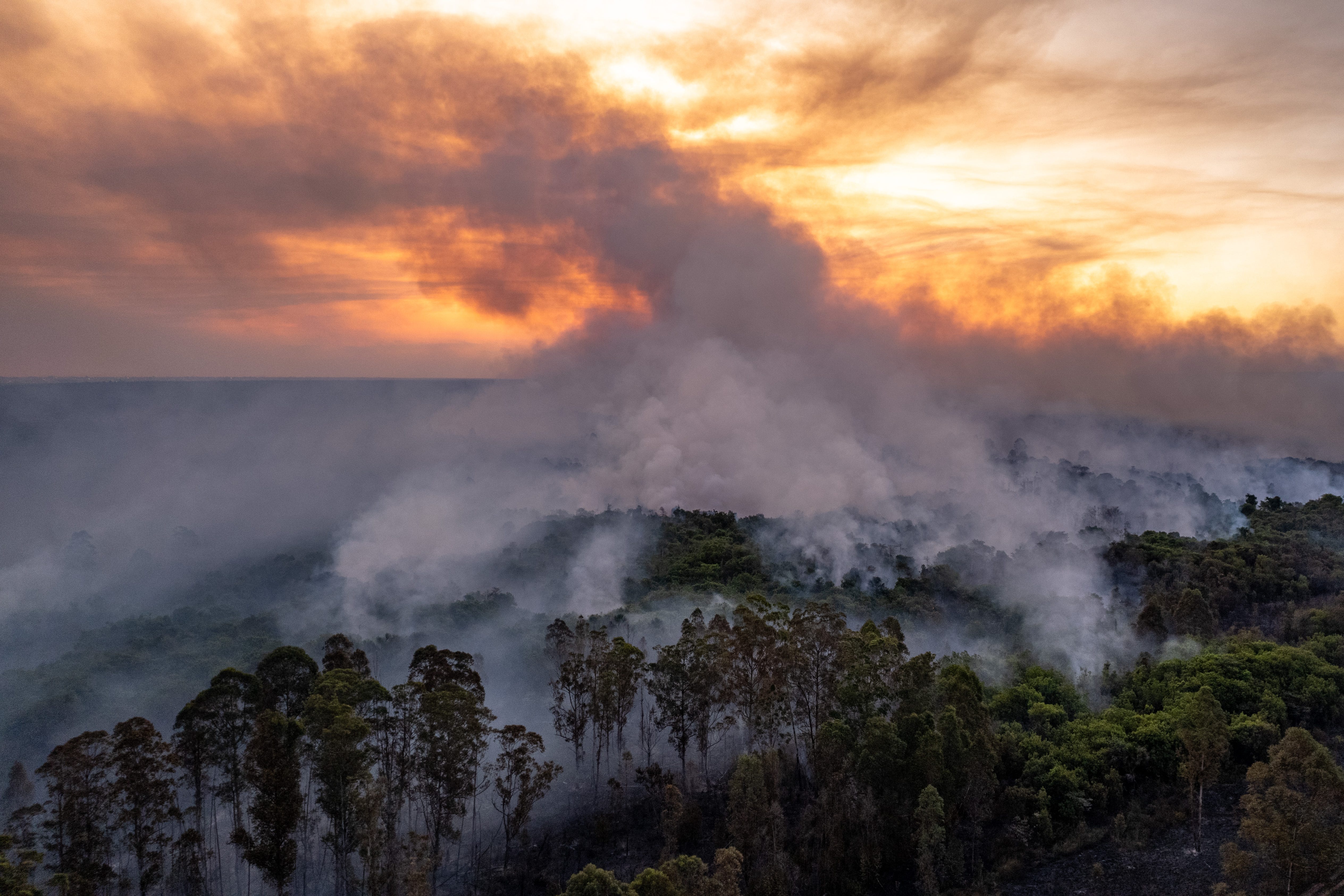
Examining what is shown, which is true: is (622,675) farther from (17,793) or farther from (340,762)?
(17,793)

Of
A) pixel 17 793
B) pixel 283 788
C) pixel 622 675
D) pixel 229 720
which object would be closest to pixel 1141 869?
pixel 622 675

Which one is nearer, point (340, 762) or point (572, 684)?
point (340, 762)

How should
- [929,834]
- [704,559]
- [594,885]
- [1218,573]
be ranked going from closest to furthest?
[594,885]
[929,834]
[1218,573]
[704,559]

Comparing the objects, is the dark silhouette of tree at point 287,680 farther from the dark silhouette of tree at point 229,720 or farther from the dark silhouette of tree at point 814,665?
the dark silhouette of tree at point 814,665

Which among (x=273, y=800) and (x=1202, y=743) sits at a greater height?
(x=273, y=800)

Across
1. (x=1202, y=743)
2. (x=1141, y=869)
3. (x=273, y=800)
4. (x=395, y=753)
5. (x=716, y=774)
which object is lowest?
(x=1141, y=869)

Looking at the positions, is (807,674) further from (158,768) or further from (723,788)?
(158,768)

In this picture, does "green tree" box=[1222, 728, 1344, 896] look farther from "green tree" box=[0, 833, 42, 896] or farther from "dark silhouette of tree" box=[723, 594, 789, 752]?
"green tree" box=[0, 833, 42, 896]
